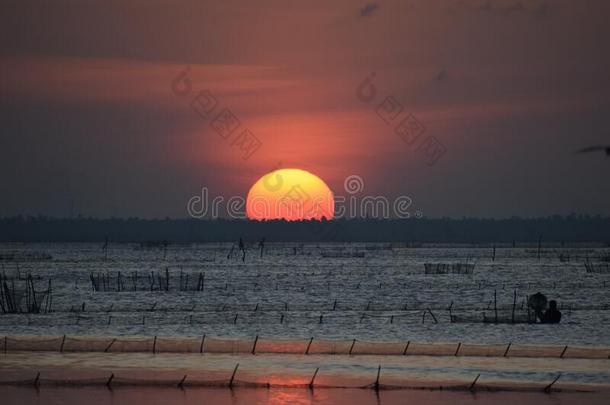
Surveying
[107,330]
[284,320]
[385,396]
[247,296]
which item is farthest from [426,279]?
[385,396]

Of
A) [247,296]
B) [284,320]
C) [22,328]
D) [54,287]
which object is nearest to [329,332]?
[284,320]

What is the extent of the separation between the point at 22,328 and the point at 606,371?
30.0 metres

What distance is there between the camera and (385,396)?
26.0m

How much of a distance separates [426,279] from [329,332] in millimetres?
62048

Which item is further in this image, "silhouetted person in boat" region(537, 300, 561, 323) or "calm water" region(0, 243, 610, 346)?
"silhouetted person in boat" region(537, 300, 561, 323)

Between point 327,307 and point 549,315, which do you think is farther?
point 327,307

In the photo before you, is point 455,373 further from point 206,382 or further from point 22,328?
point 22,328

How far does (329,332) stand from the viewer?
49219 mm

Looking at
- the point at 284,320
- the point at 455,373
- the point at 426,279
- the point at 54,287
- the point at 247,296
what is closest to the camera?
the point at 455,373

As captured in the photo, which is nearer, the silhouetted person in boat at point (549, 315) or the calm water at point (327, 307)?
the calm water at point (327, 307)

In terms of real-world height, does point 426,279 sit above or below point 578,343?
above

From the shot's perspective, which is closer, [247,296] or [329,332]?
[329,332]

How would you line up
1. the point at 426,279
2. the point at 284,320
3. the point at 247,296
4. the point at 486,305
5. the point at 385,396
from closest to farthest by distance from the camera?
the point at 385,396 → the point at 284,320 → the point at 486,305 → the point at 247,296 → the point at 426,279

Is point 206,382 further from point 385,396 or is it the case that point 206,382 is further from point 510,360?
point 510,360
